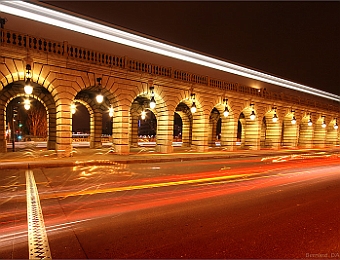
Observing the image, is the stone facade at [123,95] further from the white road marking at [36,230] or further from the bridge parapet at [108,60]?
the white road marking at [36,230]

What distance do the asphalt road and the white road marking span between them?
88 mm

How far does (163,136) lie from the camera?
61.6ft

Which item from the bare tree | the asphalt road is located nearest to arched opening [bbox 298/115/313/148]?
the asphalt road

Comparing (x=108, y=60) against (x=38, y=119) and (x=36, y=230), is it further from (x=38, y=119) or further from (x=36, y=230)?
(x=38, y=119)

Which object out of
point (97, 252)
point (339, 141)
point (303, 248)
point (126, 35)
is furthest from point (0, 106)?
point (339, 141)

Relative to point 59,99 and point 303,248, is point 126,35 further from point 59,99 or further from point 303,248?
point 303,248

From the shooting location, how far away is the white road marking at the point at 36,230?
3337 millimetres

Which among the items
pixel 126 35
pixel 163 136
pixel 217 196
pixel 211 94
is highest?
pixel 126 35

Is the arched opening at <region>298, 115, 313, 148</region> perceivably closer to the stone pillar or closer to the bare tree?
the stone pillar

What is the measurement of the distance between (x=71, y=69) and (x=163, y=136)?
343 inches

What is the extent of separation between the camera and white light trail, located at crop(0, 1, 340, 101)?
14723mm

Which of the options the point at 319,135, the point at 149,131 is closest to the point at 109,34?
the point at 319,135

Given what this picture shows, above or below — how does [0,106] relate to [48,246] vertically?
above

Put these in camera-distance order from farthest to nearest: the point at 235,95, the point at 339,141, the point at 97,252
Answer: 1. the point at 339,141
2. the point at 235,95
3. the point at 97,252
